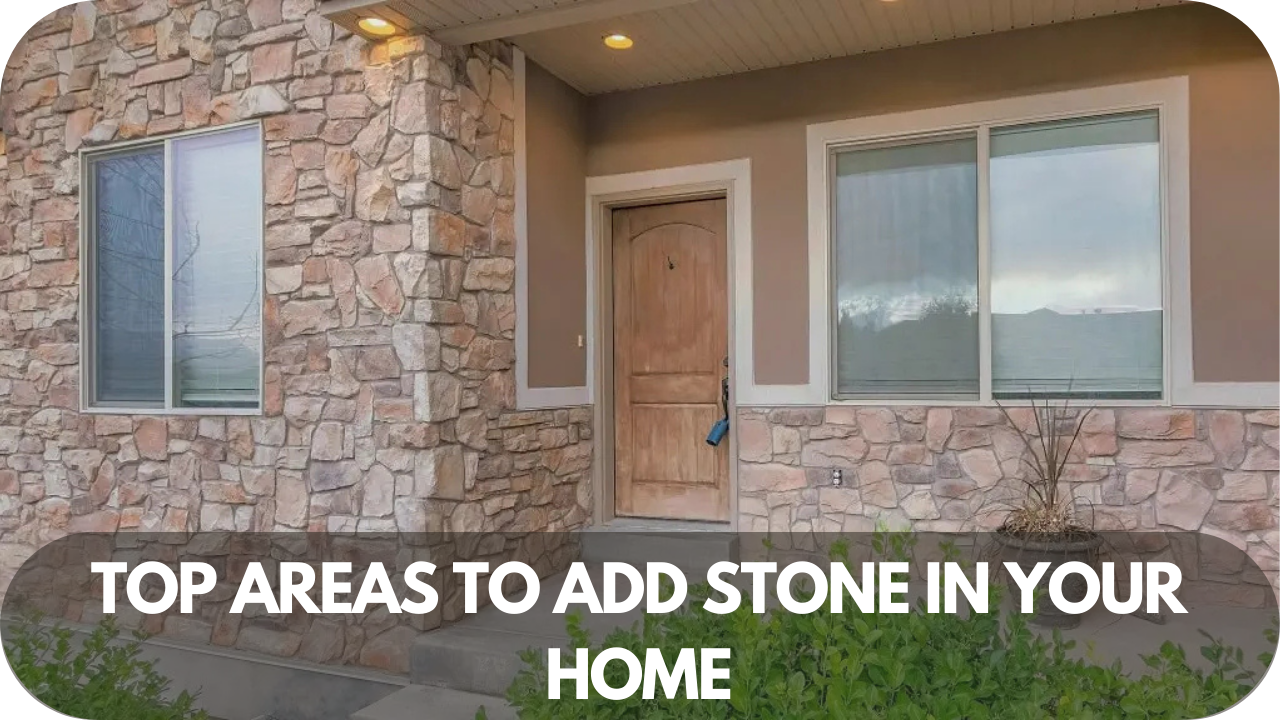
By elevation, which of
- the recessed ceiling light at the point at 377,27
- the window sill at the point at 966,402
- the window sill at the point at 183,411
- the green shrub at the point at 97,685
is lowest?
the green shrub at the point at 97,685

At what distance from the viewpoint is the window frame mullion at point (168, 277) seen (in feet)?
14.1

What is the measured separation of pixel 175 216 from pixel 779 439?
347cm

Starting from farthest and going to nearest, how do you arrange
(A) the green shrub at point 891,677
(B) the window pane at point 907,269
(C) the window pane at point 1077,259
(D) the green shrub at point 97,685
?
1. (B) the window pane at point 907,269
2. (C) the window pane at point 1077,259
3. (D) the green shrub at point 97,685
4. (A) the green shrub at point 891,677

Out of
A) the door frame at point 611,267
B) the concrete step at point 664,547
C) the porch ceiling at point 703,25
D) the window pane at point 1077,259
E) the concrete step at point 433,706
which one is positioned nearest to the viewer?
the concrete step at point 433,706

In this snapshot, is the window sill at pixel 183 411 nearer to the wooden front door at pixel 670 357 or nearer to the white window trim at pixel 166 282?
the white window trim at pixel 166 282

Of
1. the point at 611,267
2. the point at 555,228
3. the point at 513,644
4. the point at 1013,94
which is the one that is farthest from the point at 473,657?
the point at 1013,94

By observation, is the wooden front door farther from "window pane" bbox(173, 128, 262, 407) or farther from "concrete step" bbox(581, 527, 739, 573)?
"window pane" bbox(173, 128, 262, 407)

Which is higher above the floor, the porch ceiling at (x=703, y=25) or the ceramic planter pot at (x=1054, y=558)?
the porch ceiling at (x=703, y=25)

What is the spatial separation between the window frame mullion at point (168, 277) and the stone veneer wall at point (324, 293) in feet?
0.51

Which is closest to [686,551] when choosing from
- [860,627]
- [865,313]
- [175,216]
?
[865,313]

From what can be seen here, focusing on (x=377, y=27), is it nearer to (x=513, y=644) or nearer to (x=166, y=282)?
(x=166, y=282)

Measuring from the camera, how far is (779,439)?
14.7 ft

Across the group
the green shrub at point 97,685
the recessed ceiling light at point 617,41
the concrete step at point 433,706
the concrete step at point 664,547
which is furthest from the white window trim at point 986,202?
the green shrub at point 97,685

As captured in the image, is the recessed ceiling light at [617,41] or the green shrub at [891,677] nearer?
the green shrub at [891,677]
